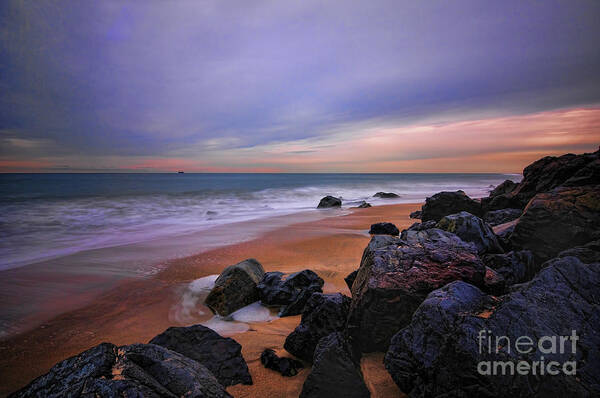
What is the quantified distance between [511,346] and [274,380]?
2.19 meters

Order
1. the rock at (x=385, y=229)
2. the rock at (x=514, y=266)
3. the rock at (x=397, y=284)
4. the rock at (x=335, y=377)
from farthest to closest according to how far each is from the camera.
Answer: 1. the rock at (x=385, y=229)
2. the rock at (x=514, y=266)
3. the rock at (x=397, y=284)
4. the rock at (x=335, y=377)

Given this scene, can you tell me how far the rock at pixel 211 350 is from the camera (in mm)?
2771

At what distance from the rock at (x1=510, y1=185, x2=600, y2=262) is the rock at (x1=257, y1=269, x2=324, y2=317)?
3.53 metres

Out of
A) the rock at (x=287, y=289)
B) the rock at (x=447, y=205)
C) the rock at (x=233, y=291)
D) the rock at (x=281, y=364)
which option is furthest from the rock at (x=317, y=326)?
the rock at (x=447, y=205)

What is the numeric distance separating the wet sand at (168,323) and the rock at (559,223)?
3.15 m

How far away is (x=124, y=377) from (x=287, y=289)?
10.8 feet

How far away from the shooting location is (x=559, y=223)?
4.17 metres

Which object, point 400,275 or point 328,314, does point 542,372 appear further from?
point 328,314

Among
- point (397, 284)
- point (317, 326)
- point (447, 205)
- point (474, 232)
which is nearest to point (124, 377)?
point (317, 326)

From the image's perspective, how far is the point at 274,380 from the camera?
2.80 meters

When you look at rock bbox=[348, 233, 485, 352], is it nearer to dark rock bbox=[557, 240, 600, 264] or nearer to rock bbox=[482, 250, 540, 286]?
rock bbox=[482, 250, 540, 286]

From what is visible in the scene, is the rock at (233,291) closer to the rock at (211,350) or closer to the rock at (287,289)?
the rock at (287,289)

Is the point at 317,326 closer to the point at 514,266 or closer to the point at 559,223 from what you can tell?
the point at 514,266

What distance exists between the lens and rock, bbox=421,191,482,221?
9500 millimetres
